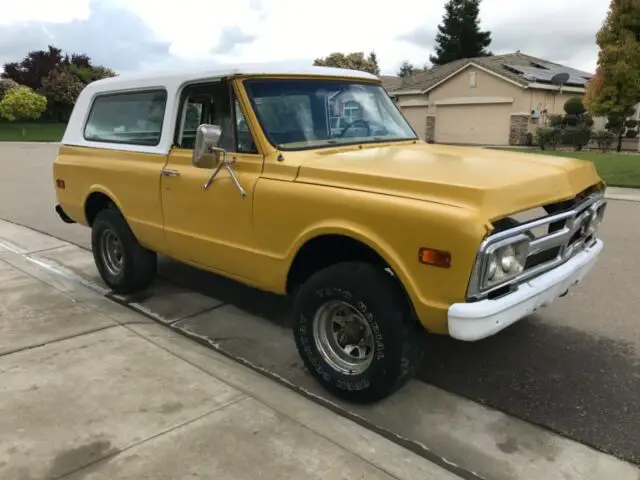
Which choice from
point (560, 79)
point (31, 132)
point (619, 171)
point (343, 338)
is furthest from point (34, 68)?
point (343, 338)

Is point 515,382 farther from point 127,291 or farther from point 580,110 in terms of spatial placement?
point 580,110

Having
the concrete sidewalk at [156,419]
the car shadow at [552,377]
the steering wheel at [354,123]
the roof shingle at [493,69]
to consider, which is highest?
the roof shingle at [493,69]

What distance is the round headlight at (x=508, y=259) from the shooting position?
116 inches

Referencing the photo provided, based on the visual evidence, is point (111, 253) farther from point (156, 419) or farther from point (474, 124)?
point (474, 124)

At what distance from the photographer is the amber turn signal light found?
9.35 ft

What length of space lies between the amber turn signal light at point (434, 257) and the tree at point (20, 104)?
51454mm

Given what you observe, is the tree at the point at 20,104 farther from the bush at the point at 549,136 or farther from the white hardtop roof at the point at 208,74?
the white hardtop roof at the point at 208,74

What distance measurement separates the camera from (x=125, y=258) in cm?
526

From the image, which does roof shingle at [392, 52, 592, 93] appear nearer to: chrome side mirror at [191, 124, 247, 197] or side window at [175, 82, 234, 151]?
side window at [175, 82, 234, 151]

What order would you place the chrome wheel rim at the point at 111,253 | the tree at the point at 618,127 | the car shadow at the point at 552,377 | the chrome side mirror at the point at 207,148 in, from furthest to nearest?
the tree at the point at 618,127, the chrome wheel rim at the point at 111,253, the chrome side mirror at the point at 207,148, the car shadow at the point at 552,377

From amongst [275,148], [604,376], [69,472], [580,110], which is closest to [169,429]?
[69,472]

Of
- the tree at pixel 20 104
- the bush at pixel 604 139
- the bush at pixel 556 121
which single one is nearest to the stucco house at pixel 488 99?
the bush at pixel 556 121

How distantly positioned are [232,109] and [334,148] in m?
0.76

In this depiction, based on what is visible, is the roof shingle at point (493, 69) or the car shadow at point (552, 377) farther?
the roof shingle at point (493, 69)
